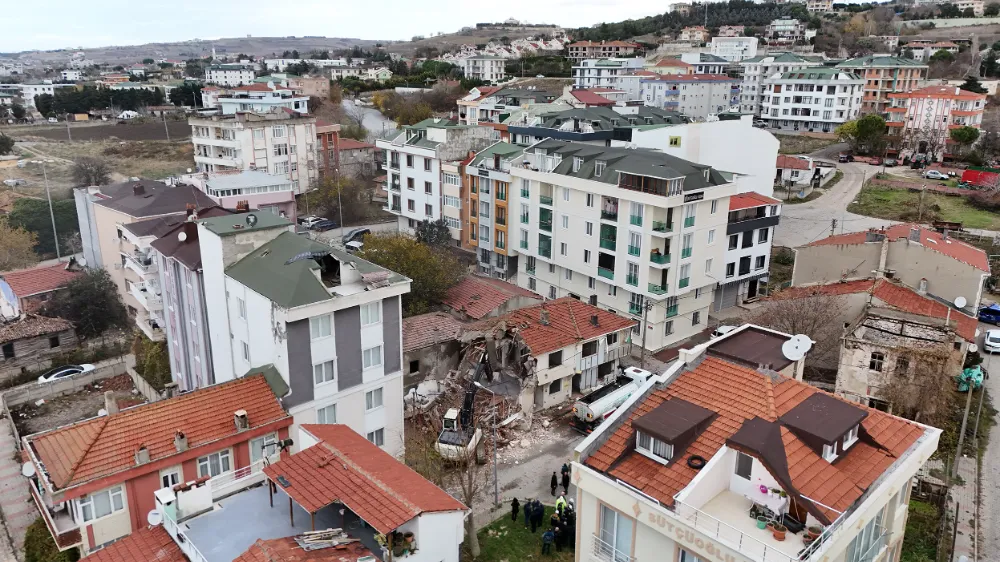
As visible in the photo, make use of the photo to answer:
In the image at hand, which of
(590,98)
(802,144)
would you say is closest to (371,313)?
(590,98)

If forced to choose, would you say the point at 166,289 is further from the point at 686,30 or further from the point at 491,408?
the point at 686,30

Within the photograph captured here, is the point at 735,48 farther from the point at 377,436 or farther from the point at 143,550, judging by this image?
the point at 143,550

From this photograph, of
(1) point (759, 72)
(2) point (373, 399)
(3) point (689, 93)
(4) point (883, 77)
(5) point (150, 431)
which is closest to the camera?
(5) point (150, 431)

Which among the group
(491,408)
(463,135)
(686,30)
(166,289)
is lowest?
(491,408)

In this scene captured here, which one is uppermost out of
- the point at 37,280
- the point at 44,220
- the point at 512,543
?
the point at 37,280

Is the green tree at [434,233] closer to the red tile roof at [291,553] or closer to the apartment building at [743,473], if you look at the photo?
the apartment building at [743,473]

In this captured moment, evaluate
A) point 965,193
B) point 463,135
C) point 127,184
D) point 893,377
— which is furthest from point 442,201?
point 965,193

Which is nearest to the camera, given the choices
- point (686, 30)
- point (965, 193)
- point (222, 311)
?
point (222, 311)

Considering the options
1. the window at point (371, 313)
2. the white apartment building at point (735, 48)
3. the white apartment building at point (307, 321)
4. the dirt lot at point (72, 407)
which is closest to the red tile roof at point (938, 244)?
the white apartment building at point (307, 321)
